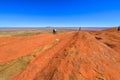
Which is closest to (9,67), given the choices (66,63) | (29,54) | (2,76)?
(2,76)

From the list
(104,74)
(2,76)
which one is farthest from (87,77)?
(2,76)

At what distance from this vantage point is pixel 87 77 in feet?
38.5

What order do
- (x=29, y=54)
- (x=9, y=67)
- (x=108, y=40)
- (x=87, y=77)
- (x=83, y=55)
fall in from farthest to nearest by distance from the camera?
1. (x=108, y=40)
2. (x=29, y=54)
3. (x=9, y=67)
4. (x=83, y=55)
5. (x=87, y=77)

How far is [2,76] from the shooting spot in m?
14.9

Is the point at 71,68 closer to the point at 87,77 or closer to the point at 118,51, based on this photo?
the point at 87,77

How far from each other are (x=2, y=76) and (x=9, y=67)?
142cm

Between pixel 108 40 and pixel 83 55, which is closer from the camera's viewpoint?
pixel 83 55

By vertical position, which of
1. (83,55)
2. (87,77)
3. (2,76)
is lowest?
(2,76)

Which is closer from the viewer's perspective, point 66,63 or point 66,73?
point 66,73

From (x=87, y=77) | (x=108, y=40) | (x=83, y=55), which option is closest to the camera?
(x=87, y=77)

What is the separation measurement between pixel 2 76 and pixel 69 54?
6.77 metres

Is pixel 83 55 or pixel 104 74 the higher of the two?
pixel 83 55

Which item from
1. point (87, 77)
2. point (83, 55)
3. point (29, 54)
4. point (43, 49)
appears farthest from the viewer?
point (43, 49)

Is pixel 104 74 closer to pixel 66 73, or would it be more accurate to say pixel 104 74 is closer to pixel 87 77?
pixel 87 77
